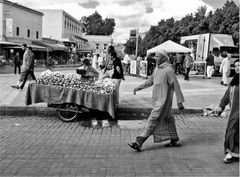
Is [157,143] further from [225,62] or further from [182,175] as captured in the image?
[225,62]

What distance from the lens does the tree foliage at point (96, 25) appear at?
124750 mm

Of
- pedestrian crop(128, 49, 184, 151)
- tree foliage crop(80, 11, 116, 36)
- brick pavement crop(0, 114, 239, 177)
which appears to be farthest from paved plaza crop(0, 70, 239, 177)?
tree foliage crop(80, 11, 116, 36)

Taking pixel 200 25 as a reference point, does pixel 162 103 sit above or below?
below

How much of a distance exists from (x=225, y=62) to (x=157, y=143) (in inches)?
442

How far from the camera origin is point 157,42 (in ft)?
191

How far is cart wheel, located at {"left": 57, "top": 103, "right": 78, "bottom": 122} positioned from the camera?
26.1ft

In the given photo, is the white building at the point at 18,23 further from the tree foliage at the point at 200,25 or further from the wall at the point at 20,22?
the tree foliage at the point at 200,25

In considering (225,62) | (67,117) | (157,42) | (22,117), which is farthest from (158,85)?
(157,42)

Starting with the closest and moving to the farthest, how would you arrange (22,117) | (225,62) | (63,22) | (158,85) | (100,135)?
1. (158,85)
2. (100,135)
3. (22,117)
4. (225,62)
5. (63,22)

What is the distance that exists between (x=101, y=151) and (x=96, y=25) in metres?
123

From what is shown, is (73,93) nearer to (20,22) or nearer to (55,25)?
(20,22)

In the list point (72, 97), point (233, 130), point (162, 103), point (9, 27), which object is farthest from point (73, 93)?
point (9, 27)

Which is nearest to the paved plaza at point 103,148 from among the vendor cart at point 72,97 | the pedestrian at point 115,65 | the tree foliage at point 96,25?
the vendor cart at point 72,97

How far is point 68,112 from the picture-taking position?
8.11m
